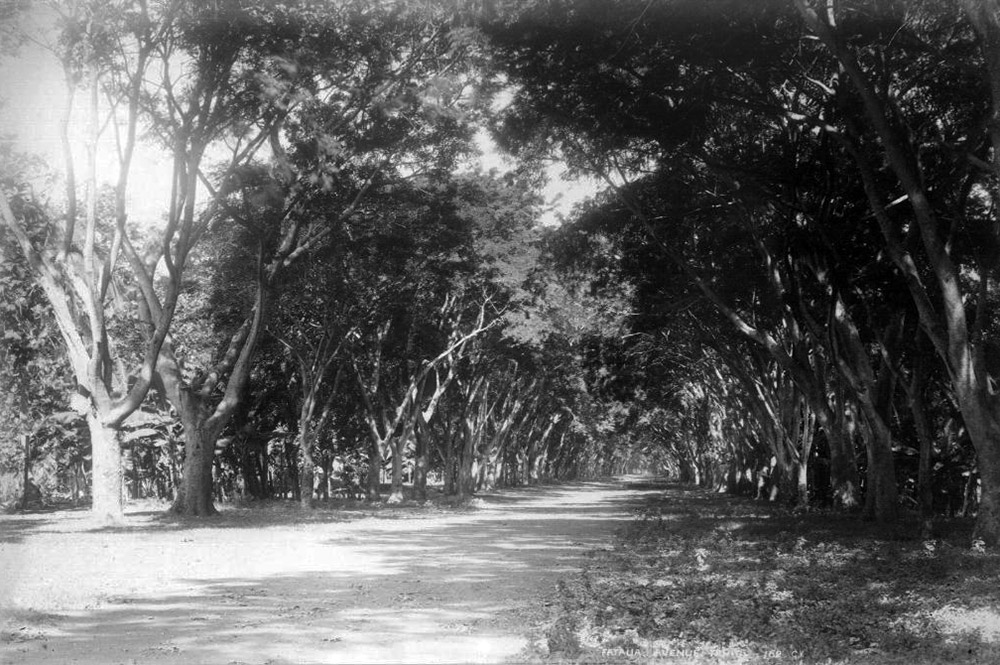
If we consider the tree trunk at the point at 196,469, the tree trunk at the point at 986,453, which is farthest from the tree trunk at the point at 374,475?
the tree trunk at the point at 986,453

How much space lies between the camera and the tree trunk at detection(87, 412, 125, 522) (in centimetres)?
1948

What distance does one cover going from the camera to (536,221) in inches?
1165

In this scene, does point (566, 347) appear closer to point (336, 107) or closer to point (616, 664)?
point (336, 107)

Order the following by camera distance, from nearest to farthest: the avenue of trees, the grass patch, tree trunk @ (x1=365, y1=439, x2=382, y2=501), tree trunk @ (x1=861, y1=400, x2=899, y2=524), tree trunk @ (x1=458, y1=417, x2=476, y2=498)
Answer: the grass patch < the avenue of trees < tree trunk @ (x1=861, y1=400, x2=899, y2=524) < tree trunk @ (x1=365, y1=439, x2=382, y2=501) < tree trunk @ (x1=458, y1=417, x2=476, y2=498)

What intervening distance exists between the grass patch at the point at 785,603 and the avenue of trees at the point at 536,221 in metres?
2.45

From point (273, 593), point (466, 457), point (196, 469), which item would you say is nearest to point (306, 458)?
point (196, 469)

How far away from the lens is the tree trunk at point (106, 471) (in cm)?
1948

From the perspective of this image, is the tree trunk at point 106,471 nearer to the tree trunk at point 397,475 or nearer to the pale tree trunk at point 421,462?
the tree trunk at point 397,475

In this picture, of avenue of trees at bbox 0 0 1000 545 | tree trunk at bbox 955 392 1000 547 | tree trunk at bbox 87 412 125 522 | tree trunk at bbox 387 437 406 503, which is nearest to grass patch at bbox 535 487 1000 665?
tree trunk at bbox 955 392 1000 547

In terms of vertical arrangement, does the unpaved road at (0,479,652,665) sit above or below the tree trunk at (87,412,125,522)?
below

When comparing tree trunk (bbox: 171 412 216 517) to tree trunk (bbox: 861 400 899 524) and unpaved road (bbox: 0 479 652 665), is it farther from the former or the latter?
tree trunk (bbox: 861 400 899 524)

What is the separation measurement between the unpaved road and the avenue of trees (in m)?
5.64

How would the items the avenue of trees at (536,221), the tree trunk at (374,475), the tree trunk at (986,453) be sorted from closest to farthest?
the tree trunk at (986,453)
the avenue of trees at (536,221)
the tree trunk at (374,475)

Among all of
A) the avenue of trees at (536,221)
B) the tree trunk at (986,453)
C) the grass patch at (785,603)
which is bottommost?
the grass patch at (785,603)
